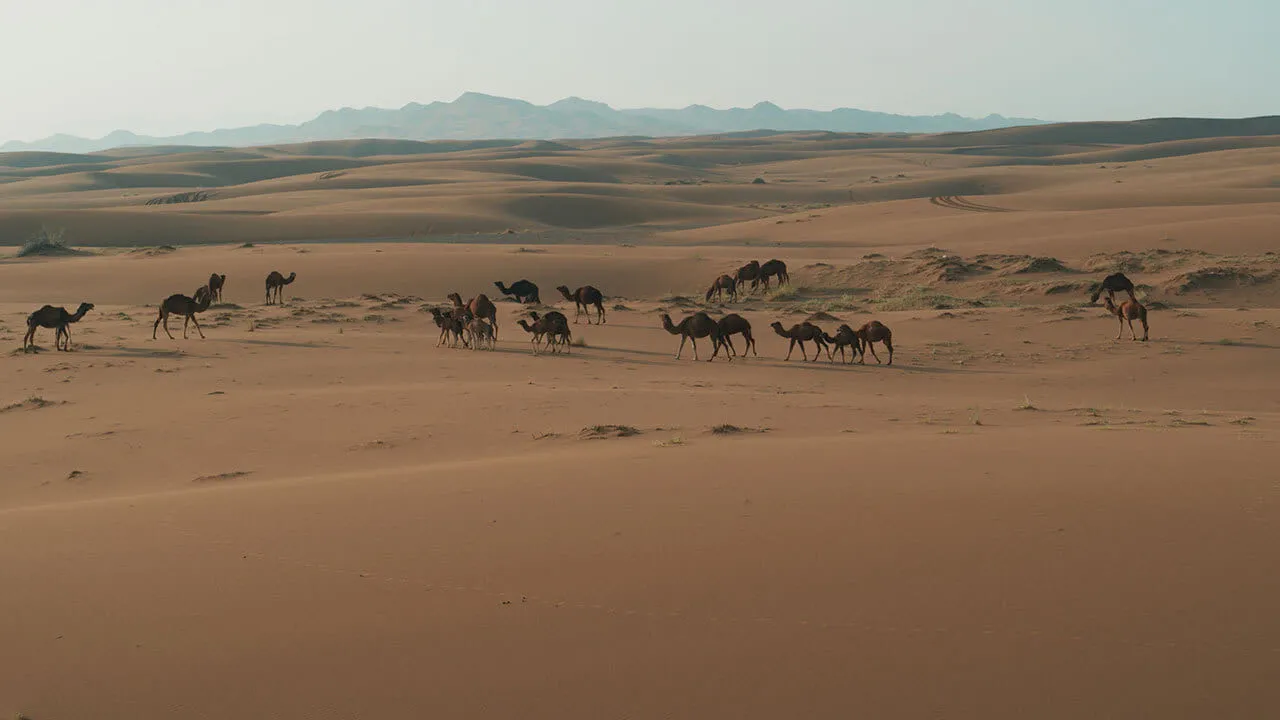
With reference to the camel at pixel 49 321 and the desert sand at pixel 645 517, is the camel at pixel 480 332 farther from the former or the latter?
the camel at pixel 49 321

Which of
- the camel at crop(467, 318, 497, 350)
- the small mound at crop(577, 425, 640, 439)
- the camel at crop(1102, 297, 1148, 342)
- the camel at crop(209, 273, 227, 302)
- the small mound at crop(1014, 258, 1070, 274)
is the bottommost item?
the small mound at crop(577, 425, 640, 439)

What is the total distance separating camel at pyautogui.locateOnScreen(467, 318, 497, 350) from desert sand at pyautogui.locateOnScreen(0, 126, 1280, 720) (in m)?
0.39

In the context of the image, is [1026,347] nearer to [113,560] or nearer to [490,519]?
[490,519]

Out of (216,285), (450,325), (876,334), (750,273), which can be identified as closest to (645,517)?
(876,334)

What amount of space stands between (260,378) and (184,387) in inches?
44.2

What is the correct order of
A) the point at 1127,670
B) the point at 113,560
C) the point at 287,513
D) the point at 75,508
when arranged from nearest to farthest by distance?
the point at 1127,670 < the point at 113,560 < the point at 287,513 < the point at 75,508

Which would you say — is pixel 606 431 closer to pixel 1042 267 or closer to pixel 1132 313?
pixel 1132 313

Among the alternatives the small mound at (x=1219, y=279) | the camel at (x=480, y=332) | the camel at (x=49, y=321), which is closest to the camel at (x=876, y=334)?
the camel at (x=480, y=332)

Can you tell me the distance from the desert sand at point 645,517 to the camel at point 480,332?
0.39 m

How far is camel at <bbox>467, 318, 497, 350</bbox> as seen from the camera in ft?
63.4

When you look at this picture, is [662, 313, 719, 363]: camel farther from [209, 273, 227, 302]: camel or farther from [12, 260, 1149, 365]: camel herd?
[209, 273, 227, 302]: camel

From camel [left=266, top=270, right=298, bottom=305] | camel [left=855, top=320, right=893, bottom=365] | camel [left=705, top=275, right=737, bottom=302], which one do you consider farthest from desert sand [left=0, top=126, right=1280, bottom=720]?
camel [left=266, top=270, right=298, bottom=305]

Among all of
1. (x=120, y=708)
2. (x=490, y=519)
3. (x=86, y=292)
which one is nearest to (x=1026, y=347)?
(x=490, y=519)

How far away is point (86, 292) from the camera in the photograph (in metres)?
29.0
